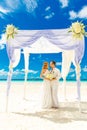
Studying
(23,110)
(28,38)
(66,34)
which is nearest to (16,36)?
(28,38)

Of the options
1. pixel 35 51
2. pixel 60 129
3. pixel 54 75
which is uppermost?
pixel 35 51

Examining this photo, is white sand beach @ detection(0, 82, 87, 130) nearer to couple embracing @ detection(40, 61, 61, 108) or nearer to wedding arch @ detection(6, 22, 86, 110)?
couple embracing @ detection(40, 61, 61, 108)

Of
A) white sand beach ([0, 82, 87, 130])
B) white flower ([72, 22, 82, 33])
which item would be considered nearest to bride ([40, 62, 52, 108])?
white sand beach ([0, 82, 87, 130])

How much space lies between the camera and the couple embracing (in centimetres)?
877

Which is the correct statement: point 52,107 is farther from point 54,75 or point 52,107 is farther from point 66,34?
point 66,34

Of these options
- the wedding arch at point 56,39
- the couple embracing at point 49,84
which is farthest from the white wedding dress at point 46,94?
the wedding arch at point 56,39

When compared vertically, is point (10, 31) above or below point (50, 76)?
above

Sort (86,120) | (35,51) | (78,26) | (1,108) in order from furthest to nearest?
(35,51) → (1,108) → (78,26) → (86,120)

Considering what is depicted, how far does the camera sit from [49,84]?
884 cm

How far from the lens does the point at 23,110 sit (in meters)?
8.27

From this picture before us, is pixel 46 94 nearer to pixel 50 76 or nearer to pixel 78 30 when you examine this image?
pixel 50 76

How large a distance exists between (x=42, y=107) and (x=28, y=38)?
190 cm

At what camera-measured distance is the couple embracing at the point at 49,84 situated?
28.8ft

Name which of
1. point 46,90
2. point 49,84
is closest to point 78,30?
point 49,84
